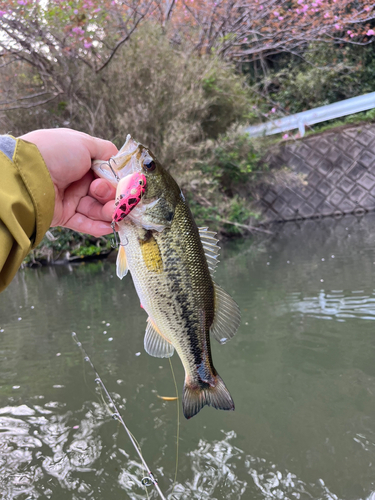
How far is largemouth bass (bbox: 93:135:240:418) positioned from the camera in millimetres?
1696

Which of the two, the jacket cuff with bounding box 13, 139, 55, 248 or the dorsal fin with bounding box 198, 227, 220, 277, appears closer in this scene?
the jacket cuff with bounding box 13, 139, 55, 248

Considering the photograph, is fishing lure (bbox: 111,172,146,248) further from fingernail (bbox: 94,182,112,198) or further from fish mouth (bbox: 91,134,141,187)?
fingernail (bbox: 94,182,112,198)

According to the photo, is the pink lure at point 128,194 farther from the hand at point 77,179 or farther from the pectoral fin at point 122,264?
the hand at point 77,179

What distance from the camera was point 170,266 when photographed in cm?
173

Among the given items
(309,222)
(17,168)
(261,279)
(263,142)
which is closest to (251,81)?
(263,142)

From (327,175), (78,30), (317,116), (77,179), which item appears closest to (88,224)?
(77,179)

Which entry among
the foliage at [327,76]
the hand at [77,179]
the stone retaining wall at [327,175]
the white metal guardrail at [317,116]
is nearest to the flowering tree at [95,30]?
the foliage at [327,76]

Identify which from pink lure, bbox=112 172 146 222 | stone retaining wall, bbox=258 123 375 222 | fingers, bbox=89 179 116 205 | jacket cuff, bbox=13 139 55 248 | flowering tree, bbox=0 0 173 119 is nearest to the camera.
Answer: jacket cuff, bbox=13 139 55 248

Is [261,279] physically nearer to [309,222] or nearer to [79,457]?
[79,457]

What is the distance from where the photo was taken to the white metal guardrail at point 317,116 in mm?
15117

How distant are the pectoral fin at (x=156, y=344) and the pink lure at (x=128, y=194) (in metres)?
0.59

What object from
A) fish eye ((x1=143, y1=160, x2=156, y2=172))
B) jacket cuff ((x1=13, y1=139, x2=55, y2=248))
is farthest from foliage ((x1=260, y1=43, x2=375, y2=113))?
jacket cuff ((x1=13, y1=139, x2=55, y2=248))

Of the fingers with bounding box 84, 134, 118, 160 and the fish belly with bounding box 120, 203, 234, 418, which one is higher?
the fingers with bounding box 84, 134, 118, 160

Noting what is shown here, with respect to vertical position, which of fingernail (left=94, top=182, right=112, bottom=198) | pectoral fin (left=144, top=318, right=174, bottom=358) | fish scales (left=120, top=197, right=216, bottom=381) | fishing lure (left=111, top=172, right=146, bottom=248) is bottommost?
pectoral fin (left=144, top=318, right=174, bottom=358)
